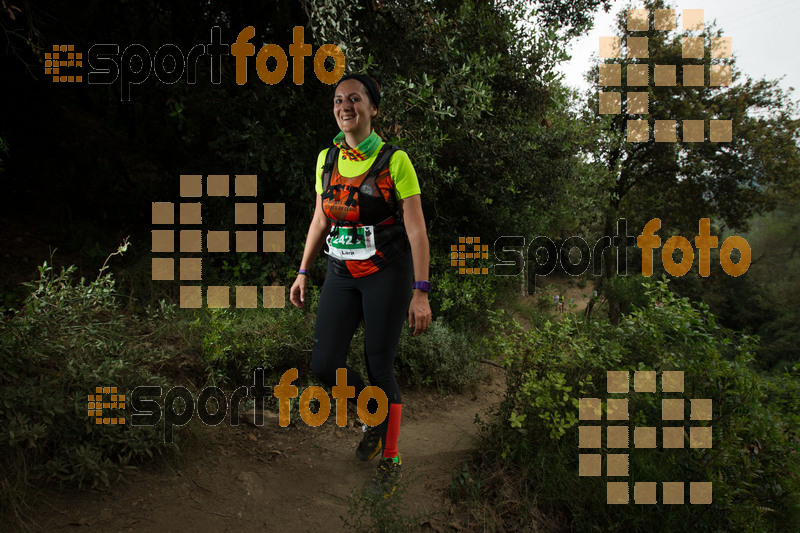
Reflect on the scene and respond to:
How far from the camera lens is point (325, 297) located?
3.21 meters

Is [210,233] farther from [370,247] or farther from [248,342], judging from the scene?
[370,247]

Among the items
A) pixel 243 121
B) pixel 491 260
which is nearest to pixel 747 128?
pixel 491 260

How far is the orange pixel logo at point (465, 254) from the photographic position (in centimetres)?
753

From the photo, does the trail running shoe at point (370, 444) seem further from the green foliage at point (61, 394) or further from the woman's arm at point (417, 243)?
the green foliage at point (61, 394)

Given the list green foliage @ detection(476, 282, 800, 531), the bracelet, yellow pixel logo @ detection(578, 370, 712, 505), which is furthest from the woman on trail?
yellow pixel logo @ detection(578, 370, 712, 505)

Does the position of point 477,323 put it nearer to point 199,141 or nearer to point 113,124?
point 199,141

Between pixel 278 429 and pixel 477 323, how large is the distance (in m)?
4.19

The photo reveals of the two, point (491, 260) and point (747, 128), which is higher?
point (747, 128)

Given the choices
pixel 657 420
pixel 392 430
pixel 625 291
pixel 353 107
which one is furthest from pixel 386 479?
pixel 625 291

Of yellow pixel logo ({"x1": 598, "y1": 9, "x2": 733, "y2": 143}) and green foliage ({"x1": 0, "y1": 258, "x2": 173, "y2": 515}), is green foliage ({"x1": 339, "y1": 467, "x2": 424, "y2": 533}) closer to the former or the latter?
green foliage ({"x1": 0, "y1": 258, "x2": 173, "y2": 515})

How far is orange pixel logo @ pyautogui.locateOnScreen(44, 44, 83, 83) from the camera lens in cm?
604

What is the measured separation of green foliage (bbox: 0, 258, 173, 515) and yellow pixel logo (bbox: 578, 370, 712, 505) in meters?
2.79

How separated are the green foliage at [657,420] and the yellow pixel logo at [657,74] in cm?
1146

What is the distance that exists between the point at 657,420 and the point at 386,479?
1.78m
